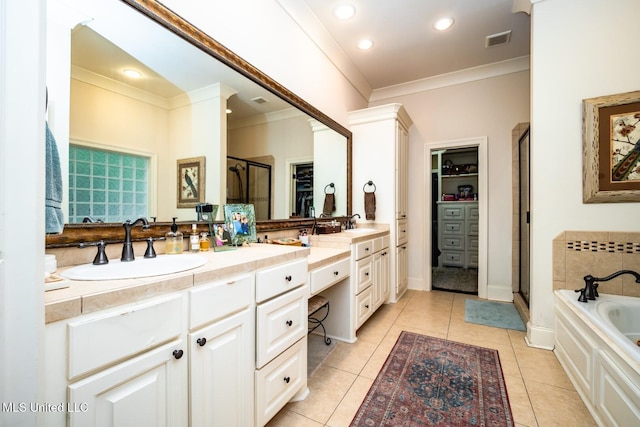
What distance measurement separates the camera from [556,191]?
7.07 feet

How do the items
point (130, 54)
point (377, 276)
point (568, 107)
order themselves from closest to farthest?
point (130, 54)
point (568, 107)
point (377, 276)

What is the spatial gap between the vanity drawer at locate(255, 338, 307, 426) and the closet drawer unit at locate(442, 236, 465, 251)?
4607mm

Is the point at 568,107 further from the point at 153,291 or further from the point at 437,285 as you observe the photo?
the point at 153,291

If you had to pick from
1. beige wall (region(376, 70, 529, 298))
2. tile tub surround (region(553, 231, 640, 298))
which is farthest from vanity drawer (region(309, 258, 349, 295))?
beige wall (region(376, 70, 529, 298))

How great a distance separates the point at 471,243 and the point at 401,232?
255cm

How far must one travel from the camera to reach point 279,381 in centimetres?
135

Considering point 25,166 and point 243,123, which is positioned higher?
point 243,123

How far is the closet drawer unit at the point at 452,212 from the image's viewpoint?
206 inches

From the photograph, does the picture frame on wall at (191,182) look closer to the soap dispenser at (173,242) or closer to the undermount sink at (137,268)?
the soap dispenser at (173,242)

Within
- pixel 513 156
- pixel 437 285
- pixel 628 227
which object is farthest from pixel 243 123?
pixel 437 285

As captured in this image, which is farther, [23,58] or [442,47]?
[442,47]

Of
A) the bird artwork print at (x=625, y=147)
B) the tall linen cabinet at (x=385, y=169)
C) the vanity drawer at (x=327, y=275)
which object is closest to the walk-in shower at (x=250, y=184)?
the vanity drawer at (x=327, y=275)

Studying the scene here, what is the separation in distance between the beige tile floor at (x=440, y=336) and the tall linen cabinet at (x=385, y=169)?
0.66m

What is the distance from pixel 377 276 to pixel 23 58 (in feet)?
8.75
